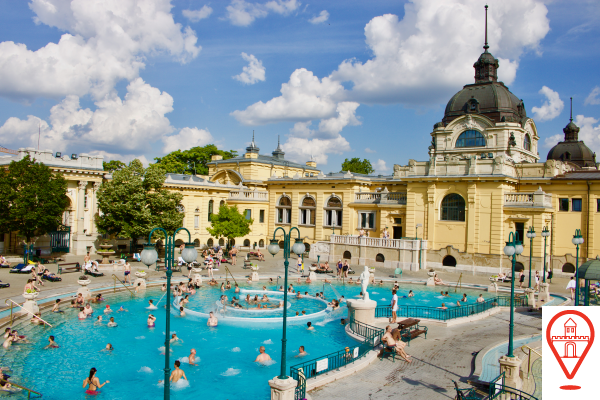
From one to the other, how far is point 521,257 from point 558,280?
9.96ft

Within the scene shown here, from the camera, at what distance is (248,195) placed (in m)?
51.8

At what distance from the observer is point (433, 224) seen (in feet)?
126

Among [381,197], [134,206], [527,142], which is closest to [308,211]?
[381,197]

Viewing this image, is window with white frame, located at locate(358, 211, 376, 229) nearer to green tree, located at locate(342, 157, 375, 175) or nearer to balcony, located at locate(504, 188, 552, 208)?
balcony, located at locate(504, 188, 552, 208)

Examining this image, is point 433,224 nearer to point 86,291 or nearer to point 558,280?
point 558,280

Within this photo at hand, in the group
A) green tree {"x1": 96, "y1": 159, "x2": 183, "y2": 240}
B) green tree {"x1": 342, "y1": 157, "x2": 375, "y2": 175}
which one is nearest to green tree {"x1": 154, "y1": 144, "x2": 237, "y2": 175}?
green tree {"x1": 342, "y1": 157, "x2": 375, "y2": 175}

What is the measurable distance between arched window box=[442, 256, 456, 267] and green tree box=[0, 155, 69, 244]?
3239cm

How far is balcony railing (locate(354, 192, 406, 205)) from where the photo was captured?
137 ft

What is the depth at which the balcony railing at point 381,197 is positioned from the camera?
4166cm

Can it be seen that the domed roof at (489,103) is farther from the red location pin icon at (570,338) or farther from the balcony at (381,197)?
the red location pin icon at (570,338)

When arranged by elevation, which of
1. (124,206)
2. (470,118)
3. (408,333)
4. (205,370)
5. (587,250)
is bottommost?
(205,370)

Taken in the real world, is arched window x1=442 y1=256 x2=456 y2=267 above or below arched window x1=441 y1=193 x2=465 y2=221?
below

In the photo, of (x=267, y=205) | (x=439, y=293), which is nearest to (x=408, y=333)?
(x=439, y=293)

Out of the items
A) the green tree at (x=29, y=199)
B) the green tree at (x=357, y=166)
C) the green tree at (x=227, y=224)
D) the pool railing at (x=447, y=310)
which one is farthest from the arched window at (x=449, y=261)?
the green tree at (x=357, y=166)
